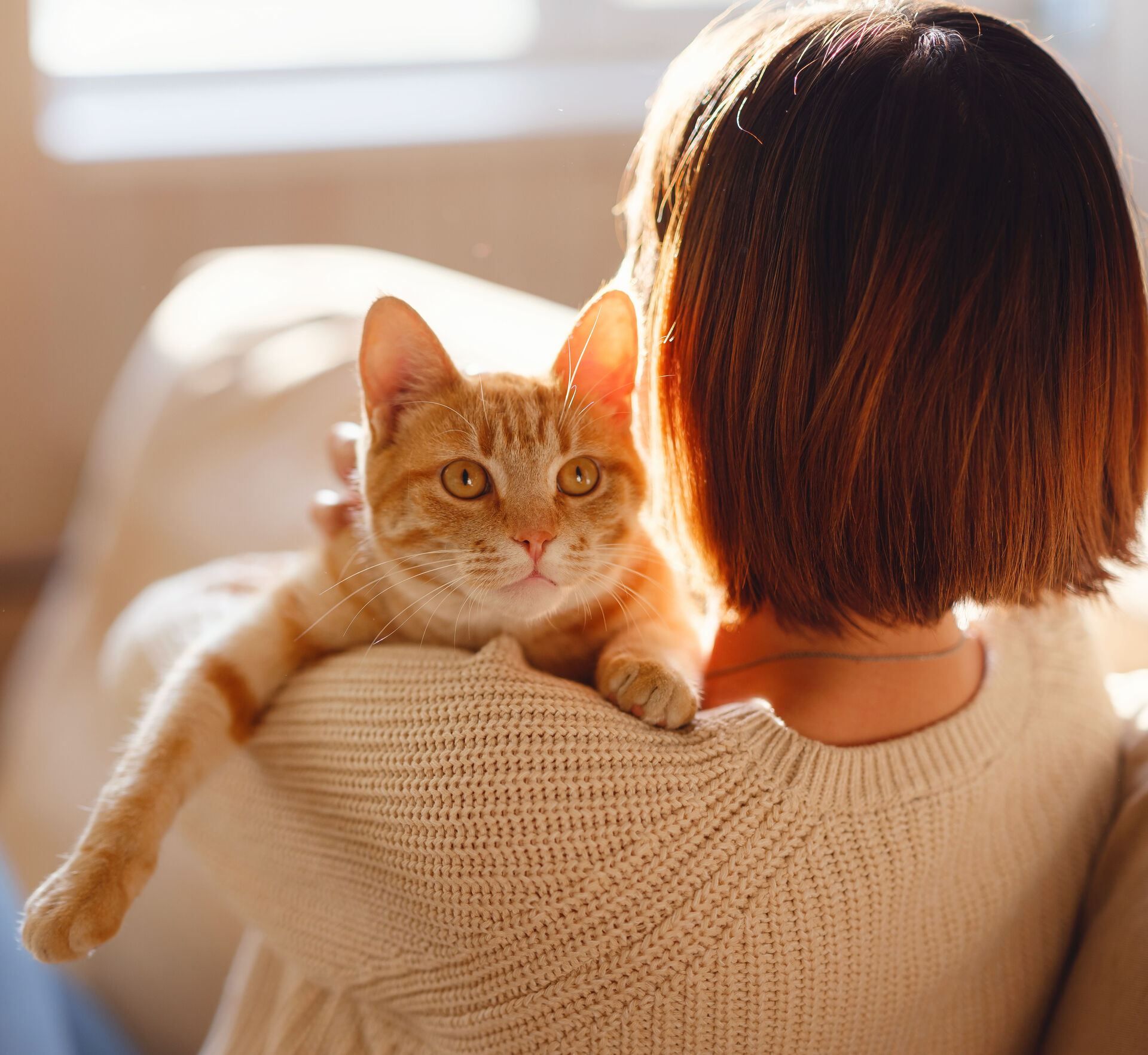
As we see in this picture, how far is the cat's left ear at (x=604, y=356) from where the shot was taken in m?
0.85

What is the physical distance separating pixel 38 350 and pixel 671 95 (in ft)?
3.92

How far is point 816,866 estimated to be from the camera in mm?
753

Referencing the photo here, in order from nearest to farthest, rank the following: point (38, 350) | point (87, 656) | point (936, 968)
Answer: point (936, 968)
point (38, 350)
point (87, 656)

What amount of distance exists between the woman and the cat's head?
0.22 ft

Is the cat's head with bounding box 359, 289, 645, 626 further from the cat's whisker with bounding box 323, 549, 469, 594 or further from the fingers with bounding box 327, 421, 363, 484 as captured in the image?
the fingers with bounding box 327, 421, 363, 484

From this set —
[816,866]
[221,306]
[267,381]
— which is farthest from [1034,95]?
[221,306]

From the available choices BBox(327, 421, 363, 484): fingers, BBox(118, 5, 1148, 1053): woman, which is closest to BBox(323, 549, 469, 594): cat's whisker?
BBox(118, 5, 1148, 1053): woman

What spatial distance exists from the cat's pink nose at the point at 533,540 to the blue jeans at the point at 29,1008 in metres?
0.71

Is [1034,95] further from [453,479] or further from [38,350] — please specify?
[38,350]

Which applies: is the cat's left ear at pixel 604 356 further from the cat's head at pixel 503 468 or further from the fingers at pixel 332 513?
the fingers at pixel 332 513

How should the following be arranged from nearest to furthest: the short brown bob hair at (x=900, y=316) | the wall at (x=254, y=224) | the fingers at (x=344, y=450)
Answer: the short brown bob hair at (x=900, y=316) → the fingers at (x=344, y=450) → the wall at (x=254, y=224)

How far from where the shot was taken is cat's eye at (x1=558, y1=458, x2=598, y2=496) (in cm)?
90

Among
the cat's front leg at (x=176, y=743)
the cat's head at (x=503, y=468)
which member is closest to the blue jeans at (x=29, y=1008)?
the cat's front leg at (x=176, y=743)

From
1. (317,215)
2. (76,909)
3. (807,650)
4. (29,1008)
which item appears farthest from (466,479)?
(317,215)
